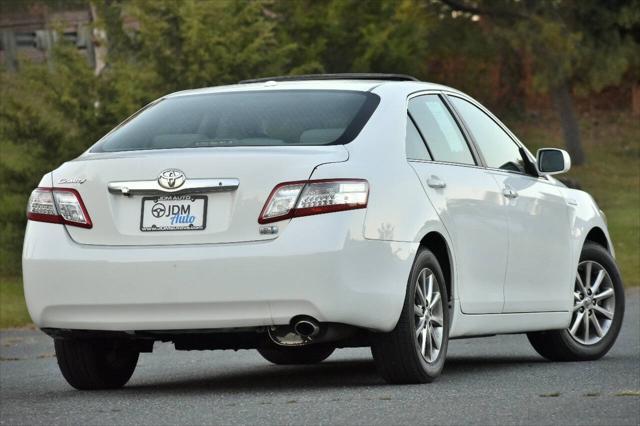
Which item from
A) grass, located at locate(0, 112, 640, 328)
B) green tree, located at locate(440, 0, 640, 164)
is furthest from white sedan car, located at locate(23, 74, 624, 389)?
green tree, located at locate(440, 0, 640, 164)

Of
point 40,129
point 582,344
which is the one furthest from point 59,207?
point 40,129

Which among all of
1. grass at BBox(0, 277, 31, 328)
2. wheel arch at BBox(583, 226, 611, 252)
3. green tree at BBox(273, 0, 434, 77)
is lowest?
grass at BBox(0, 277, 31, 328)

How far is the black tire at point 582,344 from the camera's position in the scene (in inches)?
392

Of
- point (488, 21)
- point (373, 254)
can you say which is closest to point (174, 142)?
point (373, 254)

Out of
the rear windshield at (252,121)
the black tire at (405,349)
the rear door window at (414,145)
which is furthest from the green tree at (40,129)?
the black tire at (405,349)

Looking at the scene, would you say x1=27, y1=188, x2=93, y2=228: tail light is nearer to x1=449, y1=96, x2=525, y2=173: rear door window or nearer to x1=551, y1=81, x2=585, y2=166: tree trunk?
x1=449, y1=96, x2=525, y2=173: rear door window

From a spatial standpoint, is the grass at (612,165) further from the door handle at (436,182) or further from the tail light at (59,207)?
the tail light at (59,207)

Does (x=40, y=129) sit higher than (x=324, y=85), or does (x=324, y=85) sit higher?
(x=324, y=85)

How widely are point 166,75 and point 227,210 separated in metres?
21.9

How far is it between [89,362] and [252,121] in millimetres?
1468

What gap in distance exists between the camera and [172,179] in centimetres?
772

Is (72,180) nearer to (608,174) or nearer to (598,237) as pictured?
(598,237)

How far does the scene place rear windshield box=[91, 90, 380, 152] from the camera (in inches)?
320

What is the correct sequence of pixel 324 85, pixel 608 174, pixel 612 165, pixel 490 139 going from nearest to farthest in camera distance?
pixel 324 85
pixel 490 139
pixel 608 174
pixel 612 165
